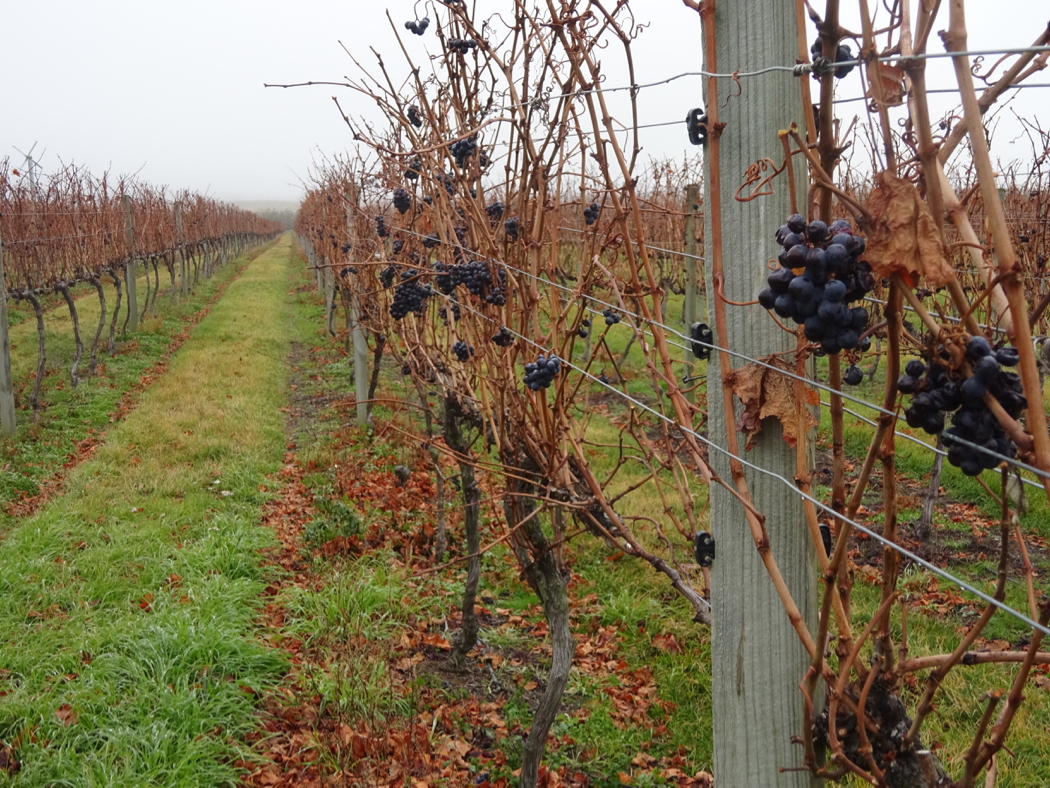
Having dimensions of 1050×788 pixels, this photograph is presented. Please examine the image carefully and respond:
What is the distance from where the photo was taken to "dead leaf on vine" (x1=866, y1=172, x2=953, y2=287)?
0.79 metres

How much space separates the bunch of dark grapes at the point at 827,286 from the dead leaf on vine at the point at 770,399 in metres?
0.32

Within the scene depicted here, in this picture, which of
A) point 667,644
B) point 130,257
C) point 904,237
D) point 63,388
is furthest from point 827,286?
point 130,257

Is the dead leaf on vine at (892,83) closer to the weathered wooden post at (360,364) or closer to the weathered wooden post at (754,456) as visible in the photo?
the weathered wooden post at (754,456)

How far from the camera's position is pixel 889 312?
0.86 meters

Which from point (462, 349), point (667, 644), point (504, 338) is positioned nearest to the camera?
point (504, 338)

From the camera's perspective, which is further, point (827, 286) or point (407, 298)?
point (407, 298)

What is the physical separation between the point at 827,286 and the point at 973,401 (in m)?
0.20

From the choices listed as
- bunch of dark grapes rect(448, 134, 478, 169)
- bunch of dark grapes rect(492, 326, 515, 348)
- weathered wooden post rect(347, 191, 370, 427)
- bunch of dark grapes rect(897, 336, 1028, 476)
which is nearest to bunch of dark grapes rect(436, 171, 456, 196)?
bunch of dark grapes rect(448, 134, 478, 169)

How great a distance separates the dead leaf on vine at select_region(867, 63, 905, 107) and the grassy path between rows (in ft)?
11.7

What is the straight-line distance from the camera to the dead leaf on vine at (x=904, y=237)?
790 mm

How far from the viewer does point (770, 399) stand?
1.23 meters

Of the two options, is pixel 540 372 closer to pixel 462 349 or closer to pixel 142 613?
pixel 462 349

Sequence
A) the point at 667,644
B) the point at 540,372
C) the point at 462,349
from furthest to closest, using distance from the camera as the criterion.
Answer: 1. the point at 667,644
2. the point at 462,349
3. the point at 540,372

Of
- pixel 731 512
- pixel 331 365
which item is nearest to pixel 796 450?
pixel 731 512
